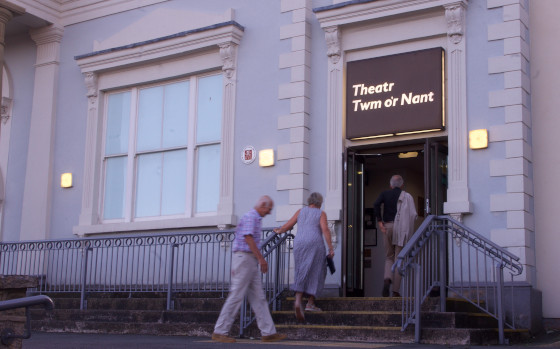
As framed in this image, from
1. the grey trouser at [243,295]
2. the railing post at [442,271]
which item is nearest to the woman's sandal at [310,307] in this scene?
the grey trouser at [243,295]

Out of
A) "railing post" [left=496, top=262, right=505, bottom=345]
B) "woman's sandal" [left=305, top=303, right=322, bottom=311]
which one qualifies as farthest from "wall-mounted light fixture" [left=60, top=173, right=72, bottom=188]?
"railing post" [left=496, top=262, right=505, bottom=345]

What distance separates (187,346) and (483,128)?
16.7 ft

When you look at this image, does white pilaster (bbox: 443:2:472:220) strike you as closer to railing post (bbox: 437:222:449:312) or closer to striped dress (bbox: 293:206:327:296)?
railing post (bbox: 437:222:449:312)

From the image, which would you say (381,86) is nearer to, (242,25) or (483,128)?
(483,128)

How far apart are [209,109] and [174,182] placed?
1378 mm

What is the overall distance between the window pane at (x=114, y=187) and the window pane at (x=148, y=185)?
0.34 metres

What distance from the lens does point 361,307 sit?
10156mm

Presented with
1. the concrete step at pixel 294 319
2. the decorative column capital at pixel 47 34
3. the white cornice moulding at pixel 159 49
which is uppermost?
the decorative column capital at pixel 47 34

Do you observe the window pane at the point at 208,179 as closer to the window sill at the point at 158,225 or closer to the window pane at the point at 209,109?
the window pane at the point at 209,109

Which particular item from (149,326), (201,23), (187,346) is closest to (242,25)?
(201,23)

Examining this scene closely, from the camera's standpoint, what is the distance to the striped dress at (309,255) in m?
10.0

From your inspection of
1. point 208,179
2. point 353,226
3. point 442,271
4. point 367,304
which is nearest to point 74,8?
point 208,179

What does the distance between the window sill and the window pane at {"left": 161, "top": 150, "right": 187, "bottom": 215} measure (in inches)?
13.6

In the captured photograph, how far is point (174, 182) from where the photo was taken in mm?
13797
